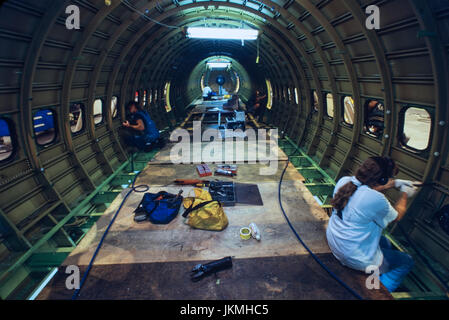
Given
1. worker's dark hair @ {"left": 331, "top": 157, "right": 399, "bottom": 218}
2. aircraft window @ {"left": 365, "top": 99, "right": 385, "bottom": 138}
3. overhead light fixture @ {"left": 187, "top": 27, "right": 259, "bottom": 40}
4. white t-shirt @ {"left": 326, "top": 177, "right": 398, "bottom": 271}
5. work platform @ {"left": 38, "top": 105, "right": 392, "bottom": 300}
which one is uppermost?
overhead light fixture @ {"left": 187, "top": 27, "right": 259, "bottom": 40}

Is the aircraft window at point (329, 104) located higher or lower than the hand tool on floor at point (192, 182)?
higher

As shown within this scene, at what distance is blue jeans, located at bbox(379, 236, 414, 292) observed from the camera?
3594mm

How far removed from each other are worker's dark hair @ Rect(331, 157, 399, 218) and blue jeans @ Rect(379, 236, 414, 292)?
118 centimetres

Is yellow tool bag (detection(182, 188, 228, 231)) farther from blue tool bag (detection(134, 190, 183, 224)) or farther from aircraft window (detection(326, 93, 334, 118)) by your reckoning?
aircraft window (detection(326, 93, 334, 118))

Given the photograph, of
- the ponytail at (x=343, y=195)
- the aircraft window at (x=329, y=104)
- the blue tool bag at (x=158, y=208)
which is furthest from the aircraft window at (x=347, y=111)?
the blue tool bag at (x=158, y=208)

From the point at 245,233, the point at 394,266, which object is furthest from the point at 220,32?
the point at 394,266

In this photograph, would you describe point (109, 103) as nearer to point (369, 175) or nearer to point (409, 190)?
point (369, 175)

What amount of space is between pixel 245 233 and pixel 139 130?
725cm

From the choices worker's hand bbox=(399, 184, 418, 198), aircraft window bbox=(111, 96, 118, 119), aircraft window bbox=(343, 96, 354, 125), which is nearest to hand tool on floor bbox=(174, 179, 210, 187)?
worker's hand bbox=(399, 184, 418, 198)

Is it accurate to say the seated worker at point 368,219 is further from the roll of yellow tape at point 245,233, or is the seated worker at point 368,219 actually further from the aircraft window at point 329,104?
the aircraft window at point 329,104

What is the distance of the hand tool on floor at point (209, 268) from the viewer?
12.1ft

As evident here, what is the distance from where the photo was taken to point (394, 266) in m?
3.64

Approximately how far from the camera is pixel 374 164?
132 inches

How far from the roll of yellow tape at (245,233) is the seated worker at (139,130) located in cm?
692
